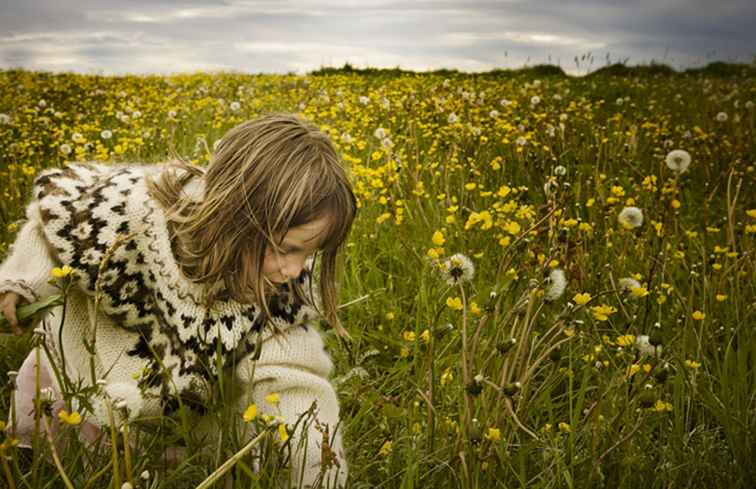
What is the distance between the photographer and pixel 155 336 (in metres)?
1.81

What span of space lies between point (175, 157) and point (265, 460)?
1.00 meters

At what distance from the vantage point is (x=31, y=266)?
5.95ft

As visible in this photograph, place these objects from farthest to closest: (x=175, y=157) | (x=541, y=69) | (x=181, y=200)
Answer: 1. (x=541, y=69)
2. (x=175, y=157)
3. (x=181, y=200)

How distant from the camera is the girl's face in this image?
1751mm

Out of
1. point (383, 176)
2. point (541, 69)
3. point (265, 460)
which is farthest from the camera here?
point (541, 69)

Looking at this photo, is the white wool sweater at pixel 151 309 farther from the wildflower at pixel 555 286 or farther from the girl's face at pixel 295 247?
the wildflower at pixel 555 286

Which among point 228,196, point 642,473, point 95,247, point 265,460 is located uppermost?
point 228,196

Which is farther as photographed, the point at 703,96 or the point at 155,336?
the point at 703,96

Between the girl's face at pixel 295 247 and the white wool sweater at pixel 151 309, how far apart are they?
0.12 metres

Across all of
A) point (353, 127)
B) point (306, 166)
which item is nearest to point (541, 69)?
point (353, 127)

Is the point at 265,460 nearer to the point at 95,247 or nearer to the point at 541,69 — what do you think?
the point at 95,247

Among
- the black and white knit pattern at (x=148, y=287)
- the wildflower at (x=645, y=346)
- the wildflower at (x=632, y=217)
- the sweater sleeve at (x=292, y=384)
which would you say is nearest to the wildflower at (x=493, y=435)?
the sweater sleeve at (x=292, y=384)

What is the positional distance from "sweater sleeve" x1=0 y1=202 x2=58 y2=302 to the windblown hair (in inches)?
12.0

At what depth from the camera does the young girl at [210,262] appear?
1758 mm
